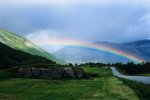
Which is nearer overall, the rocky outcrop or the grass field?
the grass field

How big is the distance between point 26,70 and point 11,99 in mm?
79177

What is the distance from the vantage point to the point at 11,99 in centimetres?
5844

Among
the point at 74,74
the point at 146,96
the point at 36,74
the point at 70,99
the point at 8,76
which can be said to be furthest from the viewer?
→ the point at 74,74

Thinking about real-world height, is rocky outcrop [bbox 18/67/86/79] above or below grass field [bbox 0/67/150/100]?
above

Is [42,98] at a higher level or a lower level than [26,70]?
lower

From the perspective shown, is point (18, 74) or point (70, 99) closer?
point (70, 99)

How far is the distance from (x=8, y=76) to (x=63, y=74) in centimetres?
2539

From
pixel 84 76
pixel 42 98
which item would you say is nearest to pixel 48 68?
pixel 84 76

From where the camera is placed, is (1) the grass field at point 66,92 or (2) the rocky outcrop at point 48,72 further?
(2) the rocky outcrop at point 48,72

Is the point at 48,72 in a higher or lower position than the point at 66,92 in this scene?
higher

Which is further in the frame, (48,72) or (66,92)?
(48,72)

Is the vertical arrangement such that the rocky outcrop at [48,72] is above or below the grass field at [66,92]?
above

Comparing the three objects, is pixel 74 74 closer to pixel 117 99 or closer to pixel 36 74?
pixel 36 74

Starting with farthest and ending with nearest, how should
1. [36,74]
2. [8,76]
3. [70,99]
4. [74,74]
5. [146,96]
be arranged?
[74,74] → [36,74] → [8,76] → [70,99] → [146,96]
